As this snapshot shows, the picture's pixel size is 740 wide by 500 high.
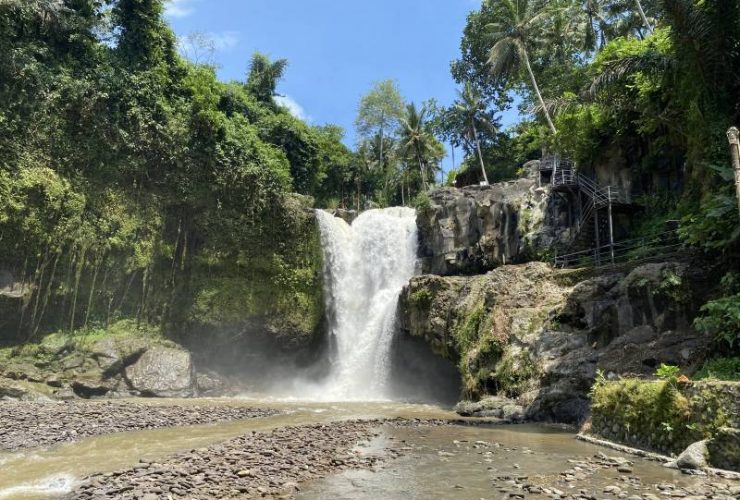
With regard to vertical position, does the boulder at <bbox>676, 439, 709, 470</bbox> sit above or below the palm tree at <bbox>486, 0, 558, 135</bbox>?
below

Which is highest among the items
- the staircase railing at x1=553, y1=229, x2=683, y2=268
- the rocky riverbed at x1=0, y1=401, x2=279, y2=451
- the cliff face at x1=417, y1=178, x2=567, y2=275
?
the cliff face at x1=417, y1=178, x2=567, y2=275

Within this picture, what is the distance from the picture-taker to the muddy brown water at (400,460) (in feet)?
25.6

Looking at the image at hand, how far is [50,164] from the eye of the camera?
27.0 metres

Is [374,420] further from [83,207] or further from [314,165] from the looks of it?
[314,165]

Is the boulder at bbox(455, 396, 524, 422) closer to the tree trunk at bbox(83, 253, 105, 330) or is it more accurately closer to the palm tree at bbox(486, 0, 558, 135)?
the tree trunk at bbox(83, 253, 105, 330)

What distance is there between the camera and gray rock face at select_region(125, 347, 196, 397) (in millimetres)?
24500

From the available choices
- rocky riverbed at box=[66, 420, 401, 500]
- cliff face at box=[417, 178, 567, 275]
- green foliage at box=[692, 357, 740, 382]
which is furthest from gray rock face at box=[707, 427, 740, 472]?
cliff face at box=[417, 178, 567, 275]

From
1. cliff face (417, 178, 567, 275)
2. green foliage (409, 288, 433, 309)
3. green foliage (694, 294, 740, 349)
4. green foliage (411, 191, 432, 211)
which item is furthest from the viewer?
green foliage (411, 191, 432, 211)

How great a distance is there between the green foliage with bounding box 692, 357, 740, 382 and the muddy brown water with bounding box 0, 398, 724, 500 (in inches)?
101

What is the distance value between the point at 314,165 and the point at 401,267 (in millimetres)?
15010

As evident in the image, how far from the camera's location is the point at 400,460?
32.2 ft

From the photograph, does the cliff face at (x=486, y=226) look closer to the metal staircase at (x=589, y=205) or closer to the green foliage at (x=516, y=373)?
the metal staircase at (x=589, y=205)

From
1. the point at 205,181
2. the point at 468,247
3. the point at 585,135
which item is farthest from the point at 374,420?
the point at 205,181

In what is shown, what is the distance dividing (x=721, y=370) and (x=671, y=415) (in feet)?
7.49
